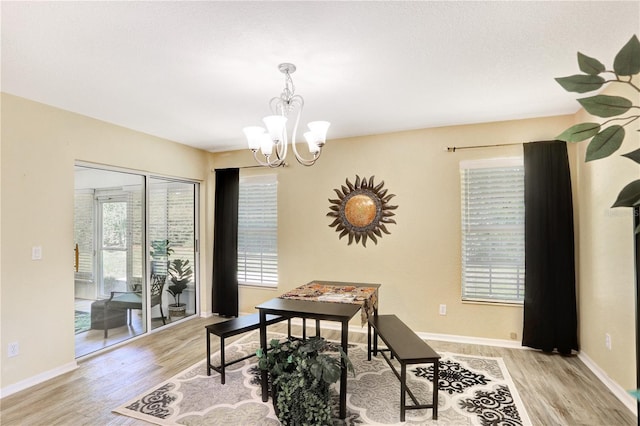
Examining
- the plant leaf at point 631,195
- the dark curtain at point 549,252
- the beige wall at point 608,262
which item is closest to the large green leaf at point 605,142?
the plant leaf at point 631,195

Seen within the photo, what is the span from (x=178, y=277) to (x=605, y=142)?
4.86 metres

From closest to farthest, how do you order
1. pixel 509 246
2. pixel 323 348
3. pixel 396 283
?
pixel 323 348 < pixel 509 246 < pixel 396 283

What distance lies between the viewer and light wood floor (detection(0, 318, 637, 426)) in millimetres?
2389

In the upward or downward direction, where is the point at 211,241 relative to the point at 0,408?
upward

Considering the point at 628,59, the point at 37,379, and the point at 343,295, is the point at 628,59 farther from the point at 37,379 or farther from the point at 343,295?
the point at 37,379

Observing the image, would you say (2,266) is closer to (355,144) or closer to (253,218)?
(253,218)

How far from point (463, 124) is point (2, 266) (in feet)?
15.0

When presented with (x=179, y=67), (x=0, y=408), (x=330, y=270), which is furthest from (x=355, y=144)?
(x=0, y=408)

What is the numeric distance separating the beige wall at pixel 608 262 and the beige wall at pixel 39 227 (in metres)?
4.70

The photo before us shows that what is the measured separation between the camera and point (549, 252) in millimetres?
3430

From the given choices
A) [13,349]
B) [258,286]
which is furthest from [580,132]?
[258,286]

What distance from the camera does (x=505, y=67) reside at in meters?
2.44

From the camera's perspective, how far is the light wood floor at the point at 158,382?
94.0 inches

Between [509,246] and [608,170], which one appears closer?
[608,170]
